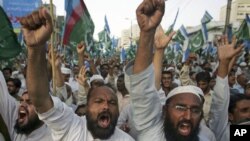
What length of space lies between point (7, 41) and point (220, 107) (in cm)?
250

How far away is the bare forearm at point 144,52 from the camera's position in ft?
8.84

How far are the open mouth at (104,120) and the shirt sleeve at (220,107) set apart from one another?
0.88m

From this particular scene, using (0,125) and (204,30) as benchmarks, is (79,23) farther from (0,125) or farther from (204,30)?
(204,30)

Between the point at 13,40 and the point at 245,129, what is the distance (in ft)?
9.02

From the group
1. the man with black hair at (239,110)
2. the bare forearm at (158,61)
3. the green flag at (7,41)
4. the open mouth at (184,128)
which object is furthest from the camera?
the green flag at (7,41)

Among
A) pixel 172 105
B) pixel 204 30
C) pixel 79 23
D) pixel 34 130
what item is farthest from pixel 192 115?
pixel 204 30

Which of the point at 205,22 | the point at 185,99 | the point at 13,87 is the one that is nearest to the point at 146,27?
the point at 185,99

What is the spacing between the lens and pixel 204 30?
1605 centimetres

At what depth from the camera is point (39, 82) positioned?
2646 mm

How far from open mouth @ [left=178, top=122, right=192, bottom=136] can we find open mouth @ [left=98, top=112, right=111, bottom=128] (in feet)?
1.57

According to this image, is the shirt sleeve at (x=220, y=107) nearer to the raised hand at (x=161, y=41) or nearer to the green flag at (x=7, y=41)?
the raised hand at (x=161, y=41)

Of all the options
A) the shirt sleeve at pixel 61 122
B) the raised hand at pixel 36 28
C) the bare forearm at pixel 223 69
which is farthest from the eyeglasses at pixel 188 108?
the raised hand at pixel 36 28

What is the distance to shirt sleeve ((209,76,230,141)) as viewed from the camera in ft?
10.7

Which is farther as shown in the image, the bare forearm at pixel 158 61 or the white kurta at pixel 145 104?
the bare forearm at pixel 158 61
